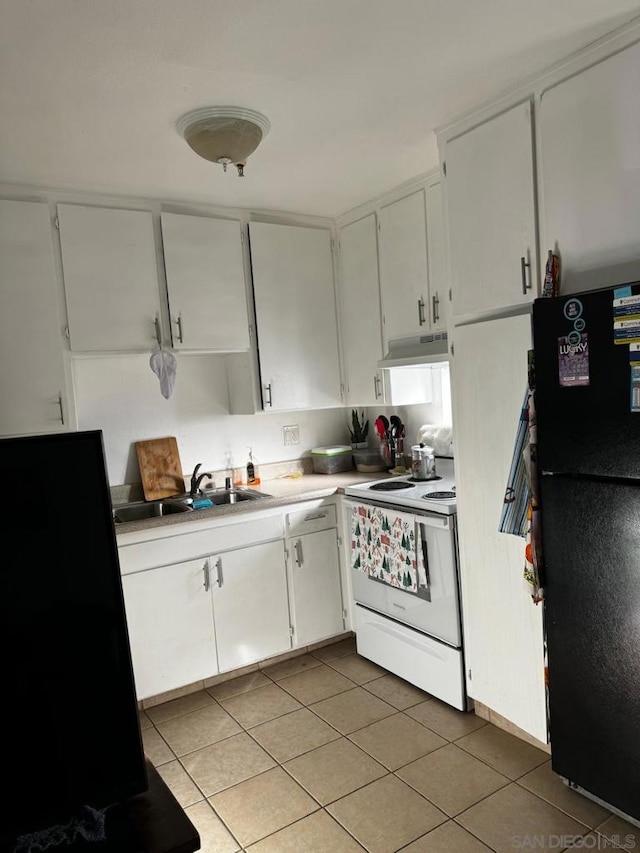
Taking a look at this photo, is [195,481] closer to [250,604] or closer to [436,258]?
[250,604]

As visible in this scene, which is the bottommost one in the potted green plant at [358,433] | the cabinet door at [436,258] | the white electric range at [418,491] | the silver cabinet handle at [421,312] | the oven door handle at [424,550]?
the oven door handle at [424,550]

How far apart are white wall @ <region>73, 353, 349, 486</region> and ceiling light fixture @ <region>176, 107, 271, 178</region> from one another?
1.18 m

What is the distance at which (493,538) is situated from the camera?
2.37 m

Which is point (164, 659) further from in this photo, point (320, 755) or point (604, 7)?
point (604, 7)

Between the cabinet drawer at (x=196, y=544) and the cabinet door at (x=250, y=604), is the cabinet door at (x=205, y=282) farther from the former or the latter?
the cabinet door at (x=250, y=604)

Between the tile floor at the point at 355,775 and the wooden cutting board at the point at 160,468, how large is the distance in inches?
40.7

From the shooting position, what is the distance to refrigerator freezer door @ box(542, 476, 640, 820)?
1761 millimetres

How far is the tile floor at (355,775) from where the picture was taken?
1976mm

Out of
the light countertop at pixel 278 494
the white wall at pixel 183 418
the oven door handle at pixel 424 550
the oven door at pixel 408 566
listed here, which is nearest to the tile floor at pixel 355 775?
the oven door at pixel 408 566

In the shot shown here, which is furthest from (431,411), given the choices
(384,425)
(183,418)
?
(183,418)

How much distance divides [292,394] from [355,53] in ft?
6.19

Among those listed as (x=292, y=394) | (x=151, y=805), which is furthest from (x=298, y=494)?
(x=151, y=805)

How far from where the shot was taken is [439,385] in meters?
3.48

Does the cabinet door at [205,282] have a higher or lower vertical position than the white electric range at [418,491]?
higher
